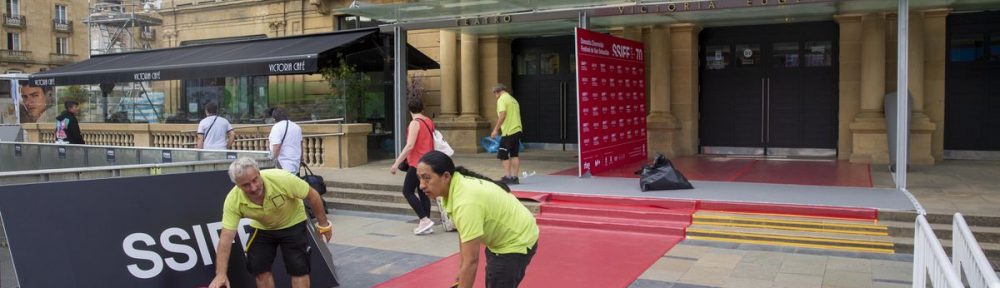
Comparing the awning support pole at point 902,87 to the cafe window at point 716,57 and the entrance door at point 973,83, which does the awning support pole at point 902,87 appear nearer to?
the entrance door at point 973,83

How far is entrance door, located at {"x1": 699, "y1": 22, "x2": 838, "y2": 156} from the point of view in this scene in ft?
46.8

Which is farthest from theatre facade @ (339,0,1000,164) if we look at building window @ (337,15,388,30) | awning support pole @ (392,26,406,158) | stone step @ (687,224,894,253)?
stone step @ (687,224,894,253)

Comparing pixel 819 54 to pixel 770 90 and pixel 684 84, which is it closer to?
pixel 770 90

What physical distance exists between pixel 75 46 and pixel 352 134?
191 feet

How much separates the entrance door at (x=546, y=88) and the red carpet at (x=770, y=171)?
3.39m

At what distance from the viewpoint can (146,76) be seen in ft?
54.3

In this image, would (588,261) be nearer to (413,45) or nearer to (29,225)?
(29,225)

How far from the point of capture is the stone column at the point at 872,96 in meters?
13.0

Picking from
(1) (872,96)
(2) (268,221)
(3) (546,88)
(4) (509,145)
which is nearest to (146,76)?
(3) (546,88)

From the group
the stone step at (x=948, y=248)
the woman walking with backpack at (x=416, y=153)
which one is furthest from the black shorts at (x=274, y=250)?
the stone step at (x=948, y=248)

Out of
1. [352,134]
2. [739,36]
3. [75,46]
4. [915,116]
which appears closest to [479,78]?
[352,134]

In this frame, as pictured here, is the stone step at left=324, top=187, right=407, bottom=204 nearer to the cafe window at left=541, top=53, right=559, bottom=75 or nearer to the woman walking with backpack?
the woman walking with backpack

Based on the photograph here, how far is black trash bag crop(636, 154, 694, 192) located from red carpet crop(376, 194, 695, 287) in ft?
1.98

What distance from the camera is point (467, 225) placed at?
374 cm
